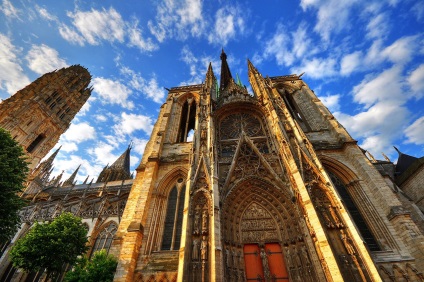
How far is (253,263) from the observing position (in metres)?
7.98

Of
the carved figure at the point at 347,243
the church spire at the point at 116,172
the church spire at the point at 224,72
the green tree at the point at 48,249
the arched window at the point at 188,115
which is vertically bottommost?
the carved figure at the point at 347,243

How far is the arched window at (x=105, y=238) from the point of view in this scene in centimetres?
1236

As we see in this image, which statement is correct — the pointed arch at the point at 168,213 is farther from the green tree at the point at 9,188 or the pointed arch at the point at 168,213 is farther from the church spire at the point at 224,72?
the church spire at the point at 224,72

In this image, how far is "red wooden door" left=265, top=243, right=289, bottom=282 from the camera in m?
7.52

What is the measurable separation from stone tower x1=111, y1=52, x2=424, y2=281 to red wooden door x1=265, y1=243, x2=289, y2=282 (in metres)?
0.03

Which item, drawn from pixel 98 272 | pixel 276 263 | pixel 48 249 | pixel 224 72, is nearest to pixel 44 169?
pixel 48 249

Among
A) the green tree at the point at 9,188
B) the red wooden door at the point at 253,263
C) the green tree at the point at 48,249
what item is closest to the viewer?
the red wooden door at the point at 253,263

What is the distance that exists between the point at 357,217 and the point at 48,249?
44.4ft

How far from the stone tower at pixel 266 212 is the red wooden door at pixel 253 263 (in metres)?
0.03

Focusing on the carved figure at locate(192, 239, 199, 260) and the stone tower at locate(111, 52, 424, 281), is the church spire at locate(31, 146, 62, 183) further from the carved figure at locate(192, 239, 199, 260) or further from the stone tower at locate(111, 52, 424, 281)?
the carved figure at locate(192, 239, 199, 260)

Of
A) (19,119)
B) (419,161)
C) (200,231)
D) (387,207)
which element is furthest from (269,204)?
(19,119)

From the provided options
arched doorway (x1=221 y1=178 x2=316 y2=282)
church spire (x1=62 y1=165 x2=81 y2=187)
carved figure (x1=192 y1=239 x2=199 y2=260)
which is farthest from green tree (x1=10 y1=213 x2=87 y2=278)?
church spire (x1=62 y1=165 x2=81 y2=187)

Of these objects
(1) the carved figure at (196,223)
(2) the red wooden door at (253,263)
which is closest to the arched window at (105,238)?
(1) the carved figure at (196,223)

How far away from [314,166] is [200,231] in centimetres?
526
